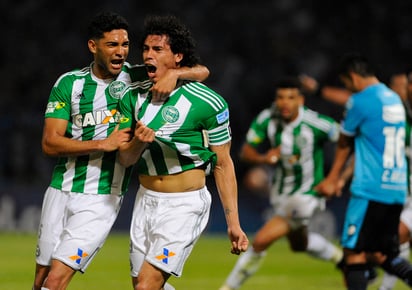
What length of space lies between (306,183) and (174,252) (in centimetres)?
433

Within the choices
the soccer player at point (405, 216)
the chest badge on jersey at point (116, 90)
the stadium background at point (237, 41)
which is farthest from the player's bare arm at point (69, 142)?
the stadium background at point (237, 41)

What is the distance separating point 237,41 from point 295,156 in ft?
34.3

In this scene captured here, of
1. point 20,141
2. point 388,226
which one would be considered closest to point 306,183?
point 388,226

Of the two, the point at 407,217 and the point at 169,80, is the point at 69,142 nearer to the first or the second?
the point at 169,80

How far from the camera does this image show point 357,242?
274 inches

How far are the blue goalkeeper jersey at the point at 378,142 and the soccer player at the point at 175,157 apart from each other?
1.93 meters

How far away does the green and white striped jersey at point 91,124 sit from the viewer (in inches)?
228

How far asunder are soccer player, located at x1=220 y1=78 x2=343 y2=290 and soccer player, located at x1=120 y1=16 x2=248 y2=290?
3.70 m

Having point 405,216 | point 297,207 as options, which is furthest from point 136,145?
point 405,216

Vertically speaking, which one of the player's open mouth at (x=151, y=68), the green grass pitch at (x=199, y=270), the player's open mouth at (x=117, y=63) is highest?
the player's open mouth at (x=151, y=68)

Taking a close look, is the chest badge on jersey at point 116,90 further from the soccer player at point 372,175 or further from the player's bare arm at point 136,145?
the soccer player at point 372,175

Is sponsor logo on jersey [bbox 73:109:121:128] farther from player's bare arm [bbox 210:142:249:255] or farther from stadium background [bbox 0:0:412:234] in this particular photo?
stadium background [bbox 0:0:412:234]

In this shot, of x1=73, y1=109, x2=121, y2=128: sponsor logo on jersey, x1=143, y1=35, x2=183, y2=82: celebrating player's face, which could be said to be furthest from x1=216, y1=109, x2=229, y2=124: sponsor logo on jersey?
x1=73, y1=109, x2=121, y2=128: sponsor logo on jersey

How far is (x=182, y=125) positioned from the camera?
536 cm
